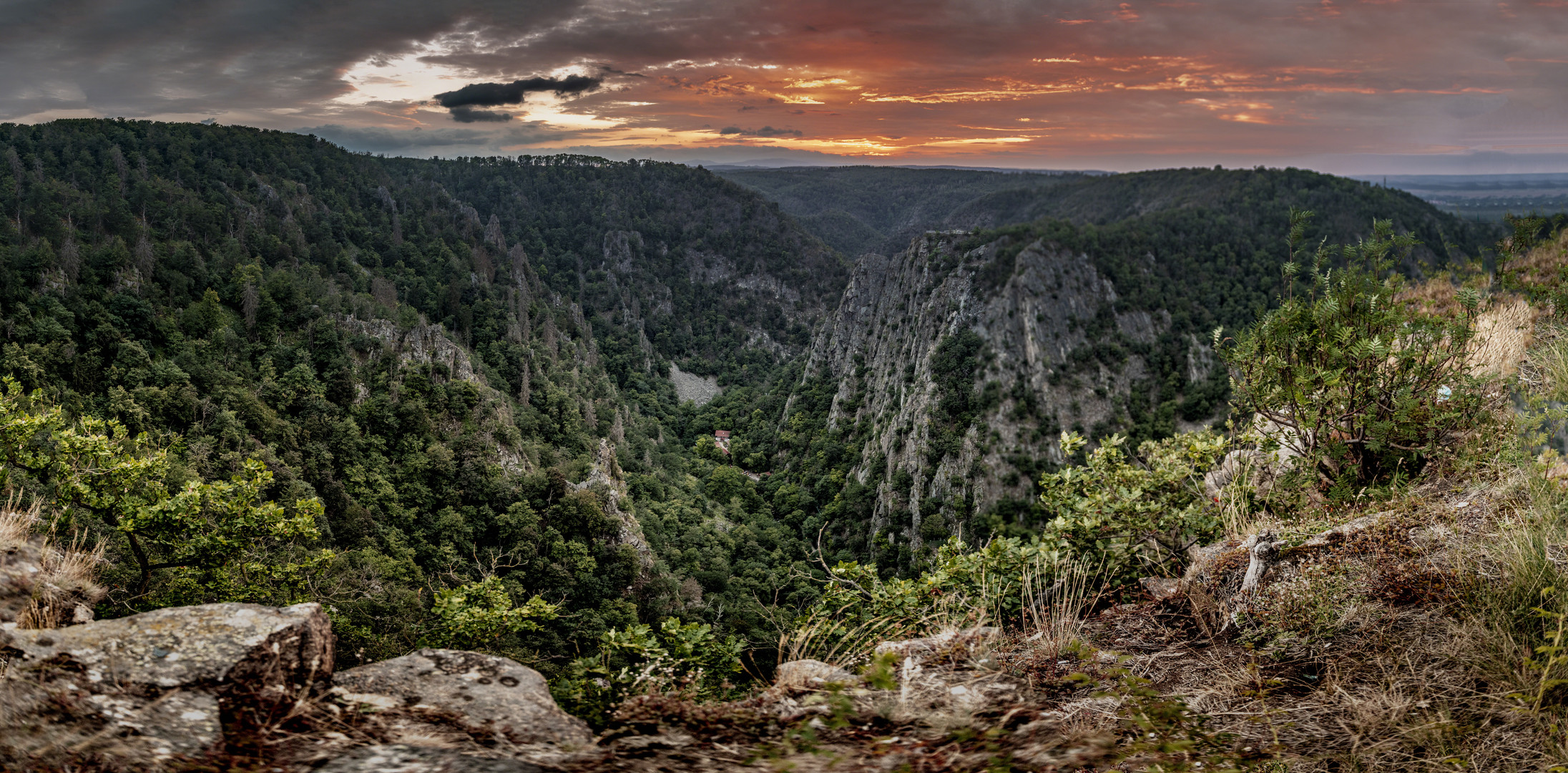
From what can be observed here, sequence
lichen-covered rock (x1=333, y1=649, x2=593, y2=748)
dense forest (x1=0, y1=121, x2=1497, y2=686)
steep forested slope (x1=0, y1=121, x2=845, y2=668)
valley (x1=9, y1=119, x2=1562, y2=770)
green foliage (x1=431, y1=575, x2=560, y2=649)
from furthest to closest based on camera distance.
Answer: steep forested slope (x1=0, y1=121, x2=845, y2=668), dense forest (x1=0, y1=121, x2=1497, y2=686), green foliage (x1=431, y1=575, x2=560, y2=649), valley (x1=9, y1=119, x2=1562, y2=770), lichen-covered rock (x1=333, y1=649, x2=593, y2=748)

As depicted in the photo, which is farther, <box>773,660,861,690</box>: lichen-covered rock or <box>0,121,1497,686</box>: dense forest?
<box>0,121,1497,686</box>: dense forest

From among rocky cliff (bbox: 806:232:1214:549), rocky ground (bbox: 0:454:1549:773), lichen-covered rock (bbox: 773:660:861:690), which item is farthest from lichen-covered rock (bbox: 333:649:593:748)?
rocky cliff (bbox: 806:232:1214:549)

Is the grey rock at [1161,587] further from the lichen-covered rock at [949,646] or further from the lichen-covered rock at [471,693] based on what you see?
the lichen-covered rock at [471,693]

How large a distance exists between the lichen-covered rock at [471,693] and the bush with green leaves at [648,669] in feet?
0.89

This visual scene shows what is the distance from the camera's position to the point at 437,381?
68.8 m

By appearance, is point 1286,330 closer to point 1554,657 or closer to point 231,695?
point 1554,657

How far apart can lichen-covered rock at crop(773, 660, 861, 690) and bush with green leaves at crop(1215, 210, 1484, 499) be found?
18.7ft

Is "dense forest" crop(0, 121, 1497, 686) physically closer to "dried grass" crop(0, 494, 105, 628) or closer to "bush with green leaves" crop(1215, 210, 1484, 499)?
"dried grass" crop(0, 494, 105, 628)

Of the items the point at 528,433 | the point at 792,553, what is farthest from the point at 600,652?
the point at 528,433

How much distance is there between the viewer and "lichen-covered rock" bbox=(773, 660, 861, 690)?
4.91m

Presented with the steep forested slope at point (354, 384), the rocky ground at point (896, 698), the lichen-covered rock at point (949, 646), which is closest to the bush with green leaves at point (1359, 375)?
the rocky ground at point (896, 698)

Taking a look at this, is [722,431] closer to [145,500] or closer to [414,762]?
[145,500]

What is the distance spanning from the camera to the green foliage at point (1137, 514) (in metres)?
7.23

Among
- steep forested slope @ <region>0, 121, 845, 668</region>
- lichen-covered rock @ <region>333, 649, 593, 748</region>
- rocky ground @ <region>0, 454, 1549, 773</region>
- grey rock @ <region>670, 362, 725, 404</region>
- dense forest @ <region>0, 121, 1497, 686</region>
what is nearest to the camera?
rocky ground @ <region>0, 454, 1549, 773</region>
